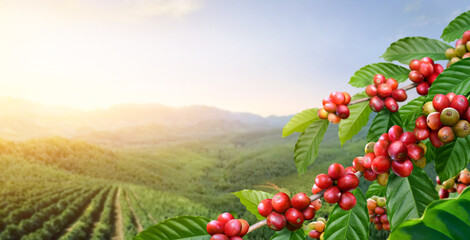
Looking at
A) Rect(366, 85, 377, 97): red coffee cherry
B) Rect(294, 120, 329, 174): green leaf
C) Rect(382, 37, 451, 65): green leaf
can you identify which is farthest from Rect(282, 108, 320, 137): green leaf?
Rect(382, 37, 451, 65): green leaf

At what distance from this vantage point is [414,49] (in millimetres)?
805

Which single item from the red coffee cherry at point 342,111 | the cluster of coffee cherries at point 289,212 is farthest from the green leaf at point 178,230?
the red coffee cherry at point 342,111

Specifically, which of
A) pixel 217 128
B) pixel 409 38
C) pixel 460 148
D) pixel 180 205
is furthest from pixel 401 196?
pixel 217 128

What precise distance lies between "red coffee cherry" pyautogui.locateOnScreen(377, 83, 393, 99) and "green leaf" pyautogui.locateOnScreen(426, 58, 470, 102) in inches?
3.5

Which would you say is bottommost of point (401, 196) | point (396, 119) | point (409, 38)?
point (401, 196)

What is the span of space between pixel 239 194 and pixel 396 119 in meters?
0.45

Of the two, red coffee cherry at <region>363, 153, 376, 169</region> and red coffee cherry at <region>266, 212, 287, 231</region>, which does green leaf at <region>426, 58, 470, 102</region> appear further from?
red coffee cherry at <region>266, 212, 287, 231</region>

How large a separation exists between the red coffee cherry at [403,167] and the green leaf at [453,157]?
0.63ft

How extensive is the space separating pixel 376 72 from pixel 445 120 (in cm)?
41

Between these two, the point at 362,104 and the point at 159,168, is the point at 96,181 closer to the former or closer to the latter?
the point at 159,168

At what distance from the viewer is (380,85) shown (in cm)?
63

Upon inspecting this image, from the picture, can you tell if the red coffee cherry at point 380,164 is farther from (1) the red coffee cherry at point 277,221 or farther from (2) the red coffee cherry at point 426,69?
(2) the red coffee cherry at point 426,69

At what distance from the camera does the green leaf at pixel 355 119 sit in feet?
2.31

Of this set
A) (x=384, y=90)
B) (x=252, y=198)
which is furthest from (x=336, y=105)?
(x=252, y=198)
